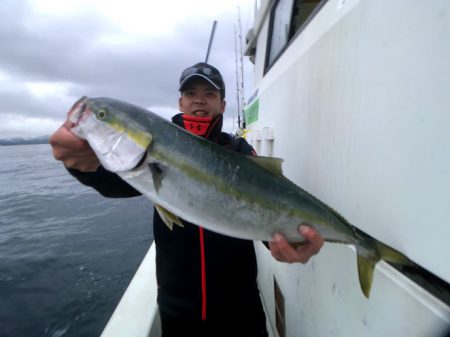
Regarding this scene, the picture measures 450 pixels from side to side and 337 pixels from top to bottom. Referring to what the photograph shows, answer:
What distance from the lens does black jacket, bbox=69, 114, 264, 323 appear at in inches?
96.3

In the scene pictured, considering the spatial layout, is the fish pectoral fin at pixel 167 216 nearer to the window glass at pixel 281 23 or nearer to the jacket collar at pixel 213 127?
the jacket collar at pixel 213 127

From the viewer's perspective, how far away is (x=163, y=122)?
197 centimetres

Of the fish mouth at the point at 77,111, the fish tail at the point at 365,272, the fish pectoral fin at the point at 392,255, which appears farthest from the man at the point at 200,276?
the fish pectoral fin at the point at 392,255

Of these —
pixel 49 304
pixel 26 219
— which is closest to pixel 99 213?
pixel 26 219

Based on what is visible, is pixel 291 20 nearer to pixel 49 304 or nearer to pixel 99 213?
pixel 49 304

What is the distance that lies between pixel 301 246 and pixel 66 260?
948 centimetres

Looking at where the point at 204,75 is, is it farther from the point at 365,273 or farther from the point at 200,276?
the point at 365,273

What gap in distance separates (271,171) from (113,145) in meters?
1.02

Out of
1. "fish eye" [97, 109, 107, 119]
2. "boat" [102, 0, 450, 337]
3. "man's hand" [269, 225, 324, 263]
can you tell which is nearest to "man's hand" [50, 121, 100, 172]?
"fish eye" [97, 109, 107, 119]

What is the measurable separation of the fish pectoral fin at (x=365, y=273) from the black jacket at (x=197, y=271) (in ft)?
3.86

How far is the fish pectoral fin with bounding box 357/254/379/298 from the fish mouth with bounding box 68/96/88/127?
6.17 ft

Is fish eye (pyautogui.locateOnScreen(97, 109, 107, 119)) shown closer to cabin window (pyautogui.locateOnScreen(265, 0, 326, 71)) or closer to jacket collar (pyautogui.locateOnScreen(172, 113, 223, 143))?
jacket collar (pyautogui.locateOnScreen(172, 113, 223, 143))

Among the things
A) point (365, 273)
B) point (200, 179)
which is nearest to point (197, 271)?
point (200, 179)

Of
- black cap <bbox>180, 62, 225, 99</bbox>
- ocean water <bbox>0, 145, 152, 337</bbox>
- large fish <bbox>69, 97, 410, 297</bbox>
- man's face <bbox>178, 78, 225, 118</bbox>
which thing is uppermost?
black cap <bbox>180, 62, 225, 99</bbox>
